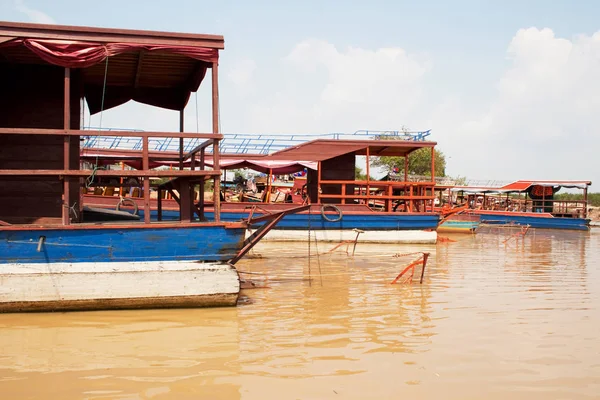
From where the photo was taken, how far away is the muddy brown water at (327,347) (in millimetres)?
4527

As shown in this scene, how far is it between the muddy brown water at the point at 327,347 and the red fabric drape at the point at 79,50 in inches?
122

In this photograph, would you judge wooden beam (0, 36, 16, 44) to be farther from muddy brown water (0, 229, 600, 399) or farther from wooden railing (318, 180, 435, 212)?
wooden railing (318, 180, 435, 212)

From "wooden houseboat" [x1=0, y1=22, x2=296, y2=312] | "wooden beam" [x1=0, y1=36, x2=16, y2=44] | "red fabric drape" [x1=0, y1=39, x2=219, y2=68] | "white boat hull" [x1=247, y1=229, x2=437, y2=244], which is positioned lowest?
"white boat hull" [x1=247, y1=229, x2=437, y2=244]

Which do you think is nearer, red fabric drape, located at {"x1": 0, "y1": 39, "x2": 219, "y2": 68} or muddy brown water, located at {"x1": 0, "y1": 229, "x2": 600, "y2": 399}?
muddy brown water, located at {"x1": 0, "y1": 229, "x2": 600, "y2": 399}

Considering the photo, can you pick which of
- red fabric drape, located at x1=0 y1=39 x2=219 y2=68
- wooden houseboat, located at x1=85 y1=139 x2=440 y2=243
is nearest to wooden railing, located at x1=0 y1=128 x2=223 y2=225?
red fabric drape, located at x1=0 y1=39 x2=219 y2=68

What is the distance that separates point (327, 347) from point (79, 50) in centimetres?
463

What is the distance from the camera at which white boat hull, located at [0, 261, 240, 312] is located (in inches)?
259

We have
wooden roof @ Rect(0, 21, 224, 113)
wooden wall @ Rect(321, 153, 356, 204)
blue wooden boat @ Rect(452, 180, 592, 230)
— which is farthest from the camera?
blue wooden boat @ Rect(452, 180, 592, 230)

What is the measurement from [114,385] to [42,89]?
17.5 feet

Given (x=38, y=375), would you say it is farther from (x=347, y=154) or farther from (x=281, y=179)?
(x=281, y=179)

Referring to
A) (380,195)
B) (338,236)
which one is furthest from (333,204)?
(380,195)

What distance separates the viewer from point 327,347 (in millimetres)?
5594

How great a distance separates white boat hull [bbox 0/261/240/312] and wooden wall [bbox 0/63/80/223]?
66.8 inches

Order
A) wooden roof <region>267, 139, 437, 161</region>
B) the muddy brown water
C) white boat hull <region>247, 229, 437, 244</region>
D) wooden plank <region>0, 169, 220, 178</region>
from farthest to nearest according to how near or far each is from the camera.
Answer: wooden roof <region>267, 139, 437, 161</region>, white boat hull <region>247, 229, 437, 244</region>, wooden plank <region>0, 169, 220, 178</region>, the muddy brown water
